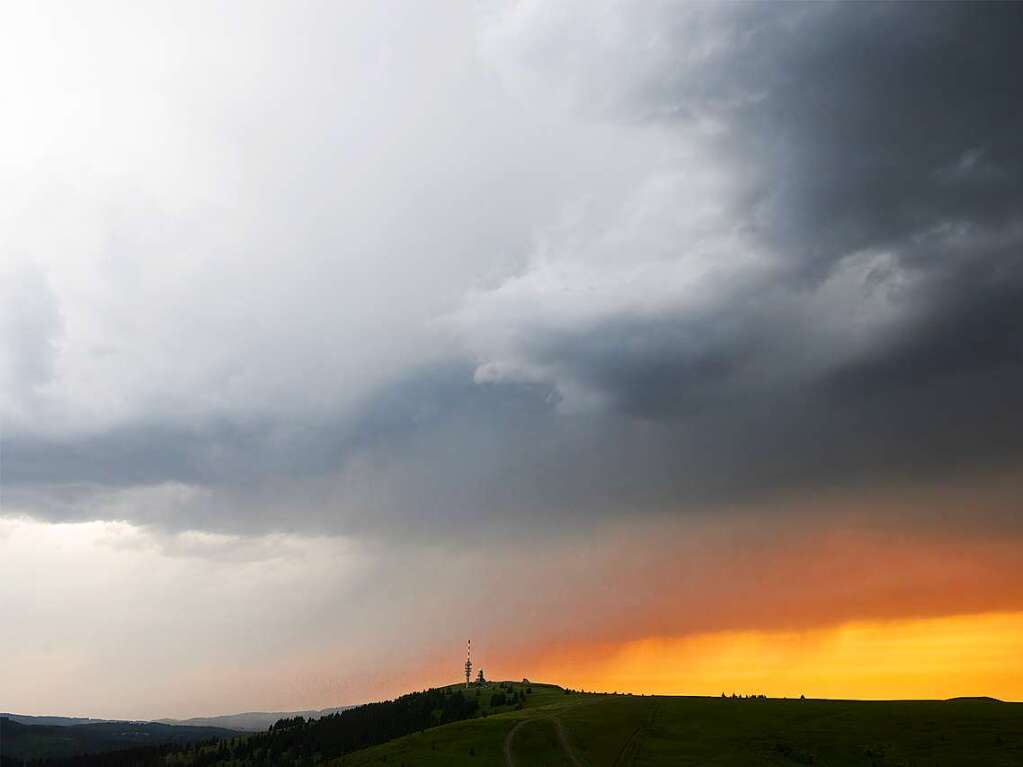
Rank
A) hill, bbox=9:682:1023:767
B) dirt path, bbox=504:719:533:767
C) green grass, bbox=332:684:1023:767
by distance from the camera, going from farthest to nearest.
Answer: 1. dirt path, bbox=504:719:533:767
2. hill, bbox=9:682:1023:767
3. green grass, bbox=332:684:1023:767

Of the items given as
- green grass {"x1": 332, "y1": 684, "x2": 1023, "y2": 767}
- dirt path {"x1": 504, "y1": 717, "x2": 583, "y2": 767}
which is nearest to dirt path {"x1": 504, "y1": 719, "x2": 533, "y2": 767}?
dirt path {"x1": 504, "y1": 717, "x2": 583, "y2": 767}

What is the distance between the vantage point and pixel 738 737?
301ft

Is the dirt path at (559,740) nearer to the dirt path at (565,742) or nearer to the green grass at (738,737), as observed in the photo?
the dirt path at (565,742)

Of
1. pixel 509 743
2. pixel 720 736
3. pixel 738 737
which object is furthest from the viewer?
pixel 509 743

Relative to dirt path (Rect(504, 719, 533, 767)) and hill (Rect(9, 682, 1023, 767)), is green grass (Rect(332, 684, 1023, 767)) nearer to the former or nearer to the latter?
hill (Rect(9, 682, 1023, 767))

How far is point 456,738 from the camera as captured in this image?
9981cm

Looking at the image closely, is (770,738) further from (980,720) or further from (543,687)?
(543,687)

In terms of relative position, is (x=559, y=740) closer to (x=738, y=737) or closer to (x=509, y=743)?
(x=509, y=743)

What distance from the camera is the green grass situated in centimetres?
8212

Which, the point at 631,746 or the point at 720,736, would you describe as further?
the point at 720,736

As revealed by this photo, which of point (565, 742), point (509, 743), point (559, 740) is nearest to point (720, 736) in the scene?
point (565, 742)

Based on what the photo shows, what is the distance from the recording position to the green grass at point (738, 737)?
82125 mm

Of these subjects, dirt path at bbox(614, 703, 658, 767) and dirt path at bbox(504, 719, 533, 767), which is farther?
dirt path at bbox(504, 719, 533, 767)

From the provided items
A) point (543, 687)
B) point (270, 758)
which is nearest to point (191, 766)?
point (270, 758)
